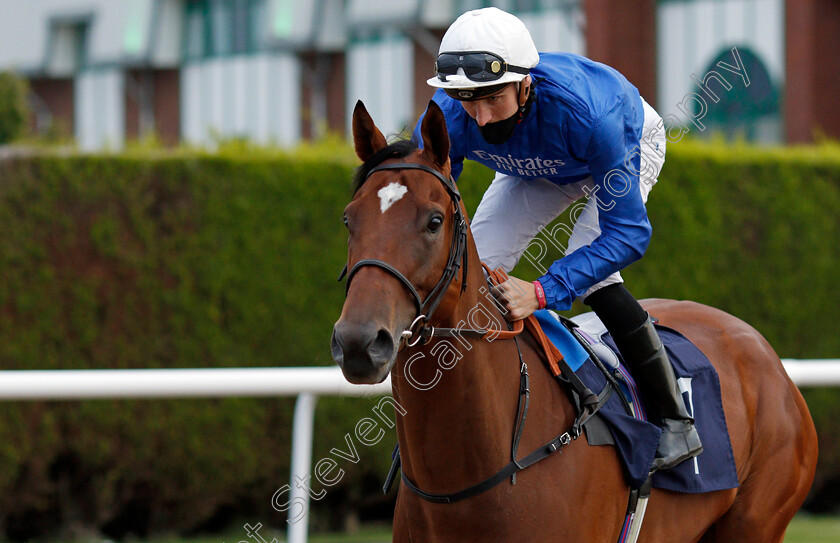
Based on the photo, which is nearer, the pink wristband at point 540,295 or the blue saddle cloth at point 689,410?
the pink wristband at point 540,295

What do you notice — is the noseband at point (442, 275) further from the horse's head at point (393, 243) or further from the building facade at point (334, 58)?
the building facade at point (334, 58)

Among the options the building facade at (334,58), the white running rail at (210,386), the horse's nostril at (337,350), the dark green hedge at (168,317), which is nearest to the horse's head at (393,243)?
the horse's nostril at (337,350)

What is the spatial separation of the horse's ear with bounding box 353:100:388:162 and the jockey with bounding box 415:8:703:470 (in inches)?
8.7

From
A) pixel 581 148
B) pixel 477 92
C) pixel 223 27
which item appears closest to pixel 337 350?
pixel 477 92

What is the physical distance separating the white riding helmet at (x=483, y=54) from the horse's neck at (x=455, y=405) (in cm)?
45

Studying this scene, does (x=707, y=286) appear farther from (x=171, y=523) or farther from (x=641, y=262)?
(x=171, y=523)

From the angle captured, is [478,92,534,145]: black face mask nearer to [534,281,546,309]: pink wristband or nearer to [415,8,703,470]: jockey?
[415,8,703,470]: jockey

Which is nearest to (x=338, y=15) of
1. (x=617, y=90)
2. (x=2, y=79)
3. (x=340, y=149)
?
(x=2, y=79)

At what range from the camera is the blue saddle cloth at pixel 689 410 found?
2.56 metres

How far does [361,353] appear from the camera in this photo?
6.29ft

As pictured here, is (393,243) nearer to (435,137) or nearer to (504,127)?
(435,137)

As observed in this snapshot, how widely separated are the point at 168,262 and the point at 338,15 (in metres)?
11.6

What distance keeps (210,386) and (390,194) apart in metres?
1.43

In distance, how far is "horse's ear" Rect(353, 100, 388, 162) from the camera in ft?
7.64
